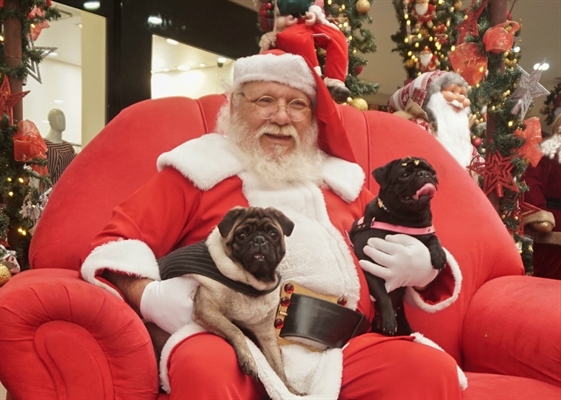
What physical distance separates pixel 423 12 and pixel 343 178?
293 cm

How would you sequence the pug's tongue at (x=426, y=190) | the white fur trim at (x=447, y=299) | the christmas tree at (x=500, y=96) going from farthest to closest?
the christmas tree at (x=500, y=96), the white fur trim at (x=447, y=299), the pug's tongue at (x=426, y=190)

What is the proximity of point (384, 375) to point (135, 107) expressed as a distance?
1.32m

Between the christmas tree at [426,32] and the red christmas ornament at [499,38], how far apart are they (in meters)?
1.64

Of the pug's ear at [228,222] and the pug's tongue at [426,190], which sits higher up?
the pug's tongue at [426,190]

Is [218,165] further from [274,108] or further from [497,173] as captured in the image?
[497,173]

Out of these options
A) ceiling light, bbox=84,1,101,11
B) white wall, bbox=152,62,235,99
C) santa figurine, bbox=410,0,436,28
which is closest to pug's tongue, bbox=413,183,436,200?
santa figurine, bbox=410,0,436,28

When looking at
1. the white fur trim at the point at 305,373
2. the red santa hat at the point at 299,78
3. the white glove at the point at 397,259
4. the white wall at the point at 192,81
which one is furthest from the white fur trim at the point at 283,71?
the white wall at the point at 192,81

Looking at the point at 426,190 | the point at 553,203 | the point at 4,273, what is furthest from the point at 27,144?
the point at 553,203

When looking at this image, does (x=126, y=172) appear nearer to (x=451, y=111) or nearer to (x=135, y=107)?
(x=135, y=107)

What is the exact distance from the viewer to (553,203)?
422 cm

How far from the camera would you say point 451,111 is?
143 inches

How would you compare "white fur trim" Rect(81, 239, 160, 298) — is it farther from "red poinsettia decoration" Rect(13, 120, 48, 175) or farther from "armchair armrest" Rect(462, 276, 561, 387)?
"red poinsettia decoration" Rect(13, 120, 48, 175)

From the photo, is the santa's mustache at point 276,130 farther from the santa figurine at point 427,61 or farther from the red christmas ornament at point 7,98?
the santa figurine at point 427,61

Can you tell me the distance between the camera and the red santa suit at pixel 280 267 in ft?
4.33
